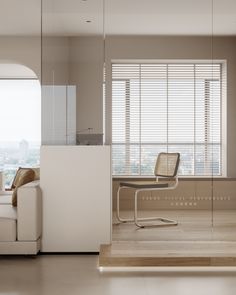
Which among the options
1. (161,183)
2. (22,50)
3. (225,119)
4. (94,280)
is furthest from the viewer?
(22,50)

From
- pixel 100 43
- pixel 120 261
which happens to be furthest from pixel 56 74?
pixel 120 261

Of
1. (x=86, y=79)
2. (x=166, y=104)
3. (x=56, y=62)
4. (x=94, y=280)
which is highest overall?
(x=56, y=62)

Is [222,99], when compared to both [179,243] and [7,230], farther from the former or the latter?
[7,230]

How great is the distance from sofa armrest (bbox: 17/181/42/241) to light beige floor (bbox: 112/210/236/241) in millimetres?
853

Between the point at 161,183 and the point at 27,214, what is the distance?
1.56 m

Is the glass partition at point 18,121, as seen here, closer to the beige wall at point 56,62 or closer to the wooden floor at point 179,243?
the beige wall at point 56,62

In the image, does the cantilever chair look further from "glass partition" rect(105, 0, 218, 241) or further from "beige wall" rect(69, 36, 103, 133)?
"beige wall" rect(69, 36, 103, 133)

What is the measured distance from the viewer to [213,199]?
557 centimetres

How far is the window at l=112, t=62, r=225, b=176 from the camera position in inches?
218

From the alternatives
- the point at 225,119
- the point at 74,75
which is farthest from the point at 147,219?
the point at 74,75

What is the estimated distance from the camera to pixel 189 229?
5.73 metres

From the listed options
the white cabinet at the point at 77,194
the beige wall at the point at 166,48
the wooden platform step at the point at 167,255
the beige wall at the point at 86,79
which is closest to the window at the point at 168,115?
the beige wall at the point at 166,48

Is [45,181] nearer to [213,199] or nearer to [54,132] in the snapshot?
[54,132]

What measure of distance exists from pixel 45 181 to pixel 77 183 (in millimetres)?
304
